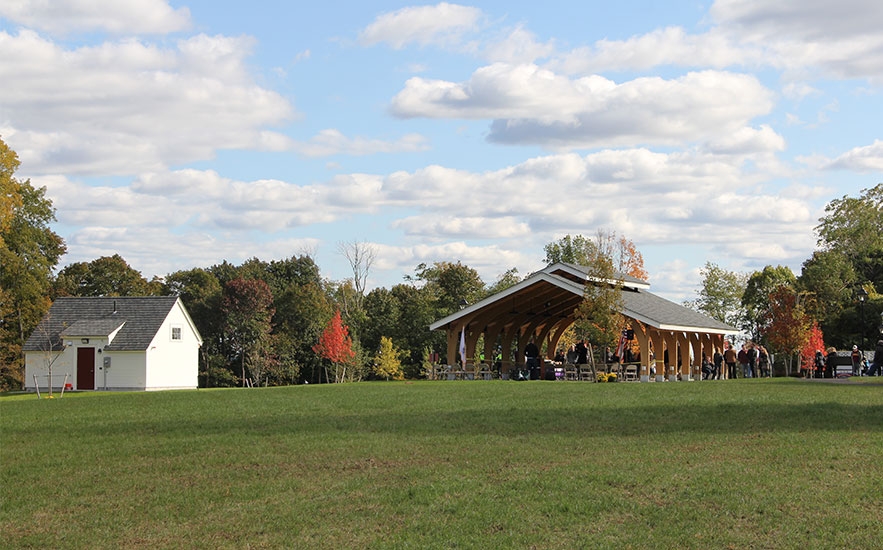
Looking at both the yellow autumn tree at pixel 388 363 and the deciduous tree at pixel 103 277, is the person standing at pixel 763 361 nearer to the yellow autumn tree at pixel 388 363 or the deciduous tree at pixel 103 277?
the yellow autumn tree at pixel 388 363

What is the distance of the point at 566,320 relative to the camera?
49.9 meters

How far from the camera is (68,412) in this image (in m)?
21.7

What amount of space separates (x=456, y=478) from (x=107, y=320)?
148 feet

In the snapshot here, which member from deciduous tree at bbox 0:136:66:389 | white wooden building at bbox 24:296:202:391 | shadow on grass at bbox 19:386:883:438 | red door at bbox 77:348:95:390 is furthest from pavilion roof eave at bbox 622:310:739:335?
deciduous tree at bbox 0:136:66:389

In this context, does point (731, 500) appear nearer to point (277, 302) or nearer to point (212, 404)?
point (212, 404)

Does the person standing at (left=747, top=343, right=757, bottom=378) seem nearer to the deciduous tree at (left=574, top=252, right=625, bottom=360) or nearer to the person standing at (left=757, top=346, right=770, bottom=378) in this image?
the person standing at (left=757, top=346, right=770, bottom=378)

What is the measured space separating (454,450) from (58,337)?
4331 centimetres

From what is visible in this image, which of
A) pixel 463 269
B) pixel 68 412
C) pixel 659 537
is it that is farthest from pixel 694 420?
pixel 463 269

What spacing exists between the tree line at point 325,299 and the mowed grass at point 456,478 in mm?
40287

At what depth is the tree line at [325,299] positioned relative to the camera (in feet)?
190

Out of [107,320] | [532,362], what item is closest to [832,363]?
[532,362]

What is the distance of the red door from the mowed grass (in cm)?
3410

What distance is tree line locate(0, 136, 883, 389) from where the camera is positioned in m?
57.9

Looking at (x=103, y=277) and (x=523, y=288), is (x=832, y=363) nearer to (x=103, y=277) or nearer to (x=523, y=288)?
(x=523, y=288)
